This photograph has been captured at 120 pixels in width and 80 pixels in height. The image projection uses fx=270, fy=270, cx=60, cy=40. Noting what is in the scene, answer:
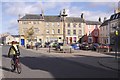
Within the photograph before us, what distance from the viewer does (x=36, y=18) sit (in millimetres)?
95312

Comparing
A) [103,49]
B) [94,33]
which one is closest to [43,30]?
[94,33]

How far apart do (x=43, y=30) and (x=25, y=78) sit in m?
82.8

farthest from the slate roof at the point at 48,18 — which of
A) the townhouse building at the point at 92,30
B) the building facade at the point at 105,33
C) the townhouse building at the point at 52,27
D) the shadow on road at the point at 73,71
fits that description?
the shadow on road at the point at 73,71

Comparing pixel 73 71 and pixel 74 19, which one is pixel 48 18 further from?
pixel 73 71

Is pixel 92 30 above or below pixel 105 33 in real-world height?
above

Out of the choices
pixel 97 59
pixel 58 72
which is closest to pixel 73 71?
pixel 58 72

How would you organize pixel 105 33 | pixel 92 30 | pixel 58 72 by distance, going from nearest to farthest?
pixel 58 72 → pixel 105 33 → pixel 92 30

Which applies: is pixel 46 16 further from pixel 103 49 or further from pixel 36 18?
pixel 103 49

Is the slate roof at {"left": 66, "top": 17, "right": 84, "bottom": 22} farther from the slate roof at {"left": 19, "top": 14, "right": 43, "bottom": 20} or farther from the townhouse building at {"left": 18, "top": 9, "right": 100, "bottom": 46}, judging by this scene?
the slate roof at {"left": 19, "top": 14, "right": 43, "bottom": 20}

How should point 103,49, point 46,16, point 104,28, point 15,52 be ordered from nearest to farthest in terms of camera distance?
point 15,52, point 103,49, point 104,28, point 46,16

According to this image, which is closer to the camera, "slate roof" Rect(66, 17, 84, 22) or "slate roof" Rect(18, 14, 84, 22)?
"slate roof" Rect(18, 14, 84, 22)

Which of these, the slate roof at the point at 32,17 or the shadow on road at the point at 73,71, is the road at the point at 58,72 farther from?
the slate roof at the point at 32,17

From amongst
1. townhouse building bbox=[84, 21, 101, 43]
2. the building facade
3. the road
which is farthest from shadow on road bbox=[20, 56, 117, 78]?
townhouse building bbox=[84, 21, 101, 43]

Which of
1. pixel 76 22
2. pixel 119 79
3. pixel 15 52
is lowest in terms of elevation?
pixel 119 79
